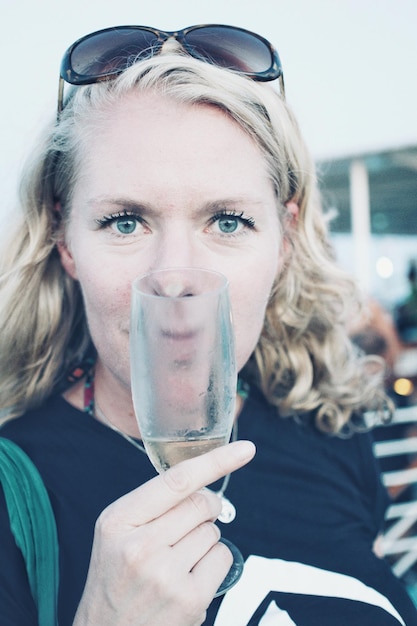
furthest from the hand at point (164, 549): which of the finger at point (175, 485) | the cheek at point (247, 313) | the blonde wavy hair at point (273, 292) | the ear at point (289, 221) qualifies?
the ear at point (289, 221)

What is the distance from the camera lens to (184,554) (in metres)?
0.90

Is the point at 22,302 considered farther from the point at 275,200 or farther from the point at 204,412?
the point at 204,412

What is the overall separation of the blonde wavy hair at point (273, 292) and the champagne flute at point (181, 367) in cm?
69

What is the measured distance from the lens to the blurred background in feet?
6.28

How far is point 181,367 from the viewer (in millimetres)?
931

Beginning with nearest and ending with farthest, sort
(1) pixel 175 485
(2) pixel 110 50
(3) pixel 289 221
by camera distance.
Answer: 1. (1) pixel 175 485
2. (2) pixel 110 50
3. (3) pixel 289 221

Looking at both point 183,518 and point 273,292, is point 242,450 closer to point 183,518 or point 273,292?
point 183,518

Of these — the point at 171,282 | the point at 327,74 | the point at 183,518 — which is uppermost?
the point at 327,74

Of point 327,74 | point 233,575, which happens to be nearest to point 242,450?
point 233,575

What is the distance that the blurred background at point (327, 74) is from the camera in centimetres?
192

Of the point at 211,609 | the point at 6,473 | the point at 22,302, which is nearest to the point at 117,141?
the point at 22,302

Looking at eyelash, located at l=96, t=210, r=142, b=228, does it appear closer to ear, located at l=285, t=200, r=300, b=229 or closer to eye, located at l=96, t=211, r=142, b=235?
eye, located at l=96, t=211, r=142, b=235

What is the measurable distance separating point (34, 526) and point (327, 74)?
299 cm

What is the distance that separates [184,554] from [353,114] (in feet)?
14.5
